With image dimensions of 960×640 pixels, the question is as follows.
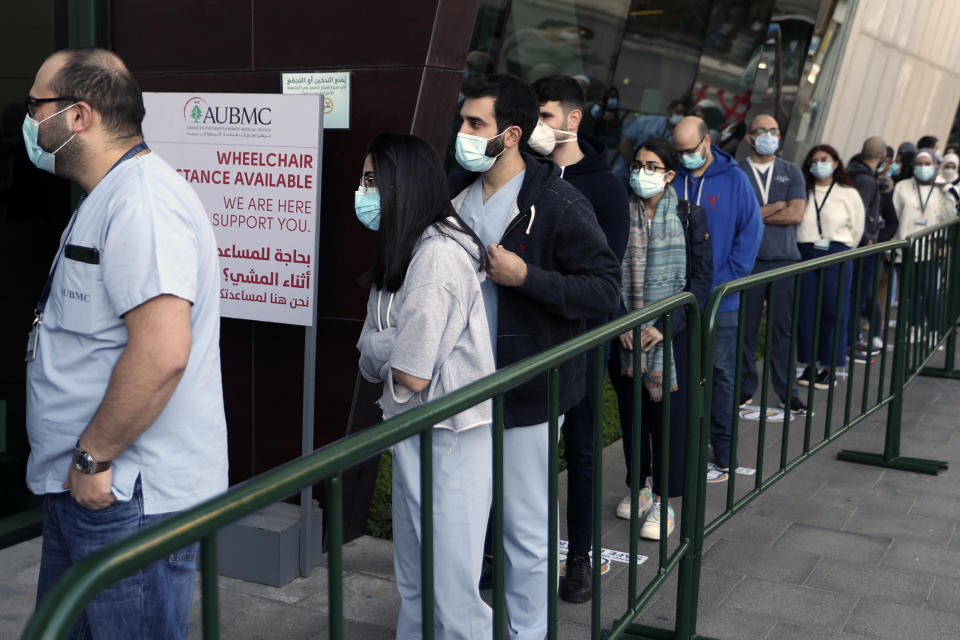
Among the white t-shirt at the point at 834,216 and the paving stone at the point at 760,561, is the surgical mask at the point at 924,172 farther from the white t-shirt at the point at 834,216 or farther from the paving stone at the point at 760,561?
the paving stone at the point at 760,561

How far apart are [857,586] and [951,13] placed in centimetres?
1828

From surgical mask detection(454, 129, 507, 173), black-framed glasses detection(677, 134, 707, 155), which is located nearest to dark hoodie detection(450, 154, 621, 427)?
surgical mask detection(454, 129, 507, 173)

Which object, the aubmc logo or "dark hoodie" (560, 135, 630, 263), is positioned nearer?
"dark hoodie" (560, 135, 630, 263)

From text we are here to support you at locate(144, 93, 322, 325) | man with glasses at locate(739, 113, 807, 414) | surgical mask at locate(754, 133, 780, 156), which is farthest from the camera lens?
surgical mask at locate(754, 133, 780, 156)

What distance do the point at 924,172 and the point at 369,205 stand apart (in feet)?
28.4

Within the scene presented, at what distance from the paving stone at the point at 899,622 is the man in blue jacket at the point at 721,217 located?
4.47 feet

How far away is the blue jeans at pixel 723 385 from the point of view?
5457mm

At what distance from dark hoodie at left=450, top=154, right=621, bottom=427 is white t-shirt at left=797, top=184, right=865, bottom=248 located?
5012 millimetres

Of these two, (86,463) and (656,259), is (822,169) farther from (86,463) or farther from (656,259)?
(86,463)

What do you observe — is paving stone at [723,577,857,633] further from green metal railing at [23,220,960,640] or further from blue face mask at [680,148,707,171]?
blue face mask at [680,148,707,171]

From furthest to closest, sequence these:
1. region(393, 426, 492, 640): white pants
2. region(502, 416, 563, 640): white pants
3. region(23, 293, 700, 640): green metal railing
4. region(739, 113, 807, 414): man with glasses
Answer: region(739, 113, 807, 414): man with glasses
region(502, 416, 563, 640): white pants
region(393, 426, 492, 640): white pants
region(23, 293, 700, 640): green metal railing

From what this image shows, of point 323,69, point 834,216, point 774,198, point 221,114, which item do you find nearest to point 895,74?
point 834,216

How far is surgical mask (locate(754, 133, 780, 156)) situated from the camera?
7059 millimetres

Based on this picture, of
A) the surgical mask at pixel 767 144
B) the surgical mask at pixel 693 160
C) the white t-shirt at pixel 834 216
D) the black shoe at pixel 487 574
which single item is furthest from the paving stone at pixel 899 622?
the white t-shirt at pixel 834 216
